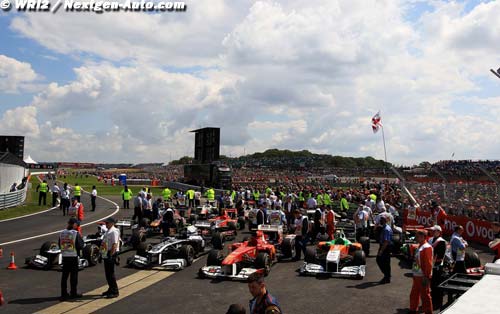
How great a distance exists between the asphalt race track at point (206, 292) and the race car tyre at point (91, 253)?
0.89 feet

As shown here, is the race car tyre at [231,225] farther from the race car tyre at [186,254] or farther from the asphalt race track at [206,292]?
the race car tyre at [186,254]

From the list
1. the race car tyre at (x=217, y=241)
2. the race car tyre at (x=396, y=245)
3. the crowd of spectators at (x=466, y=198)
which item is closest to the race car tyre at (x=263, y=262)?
the race car tyre at (x=217, y=241)

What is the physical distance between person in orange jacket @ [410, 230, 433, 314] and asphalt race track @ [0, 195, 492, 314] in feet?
2.87

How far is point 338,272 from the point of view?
1190 centimetres

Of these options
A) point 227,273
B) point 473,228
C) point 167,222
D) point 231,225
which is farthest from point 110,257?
point 473,228

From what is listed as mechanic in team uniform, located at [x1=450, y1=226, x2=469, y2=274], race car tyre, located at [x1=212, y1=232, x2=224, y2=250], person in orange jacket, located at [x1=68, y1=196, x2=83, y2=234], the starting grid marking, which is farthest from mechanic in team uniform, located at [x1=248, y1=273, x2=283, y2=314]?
race car tyre, located at [x1=212, y1=232, x2=224, y2=250]

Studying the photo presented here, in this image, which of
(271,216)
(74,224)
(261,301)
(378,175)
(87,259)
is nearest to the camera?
(261,301)

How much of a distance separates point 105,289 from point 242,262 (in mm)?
3818

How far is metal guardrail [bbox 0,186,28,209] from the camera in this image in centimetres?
2830

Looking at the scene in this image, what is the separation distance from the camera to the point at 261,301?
4988 millimetres

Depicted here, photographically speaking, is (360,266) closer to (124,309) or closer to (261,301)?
(124,309)

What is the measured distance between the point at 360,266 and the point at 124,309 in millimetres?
6333

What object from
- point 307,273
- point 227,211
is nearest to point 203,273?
point 307,273

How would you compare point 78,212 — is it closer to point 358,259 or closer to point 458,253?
point 358,259
